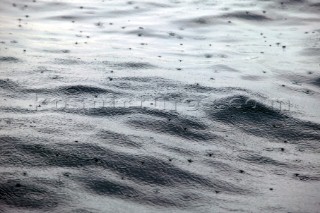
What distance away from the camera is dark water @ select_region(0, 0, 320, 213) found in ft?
13.6

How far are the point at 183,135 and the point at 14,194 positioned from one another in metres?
1.91

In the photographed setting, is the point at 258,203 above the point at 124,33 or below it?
below

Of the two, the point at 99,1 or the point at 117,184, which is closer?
the point at 117,184

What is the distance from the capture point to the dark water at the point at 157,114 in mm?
4137

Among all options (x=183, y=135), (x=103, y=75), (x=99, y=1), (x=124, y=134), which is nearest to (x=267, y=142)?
(x=183, y=135)

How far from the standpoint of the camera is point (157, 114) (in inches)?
215

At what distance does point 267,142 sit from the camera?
515 centimetres

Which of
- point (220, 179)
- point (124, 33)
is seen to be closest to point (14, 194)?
Result: point (220, 179)

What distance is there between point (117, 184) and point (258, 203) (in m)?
1.24

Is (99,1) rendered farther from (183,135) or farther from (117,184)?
(117,184)

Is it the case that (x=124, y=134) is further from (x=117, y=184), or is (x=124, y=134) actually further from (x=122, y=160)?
(x=117, y=184)

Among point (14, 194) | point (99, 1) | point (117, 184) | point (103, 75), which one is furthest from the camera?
point (99, 1)

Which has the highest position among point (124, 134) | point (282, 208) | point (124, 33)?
point (124, 33)

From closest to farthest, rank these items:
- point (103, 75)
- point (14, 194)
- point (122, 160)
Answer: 1. point (14, 194)
2. point (122, 160)
3. point (103, 75)
